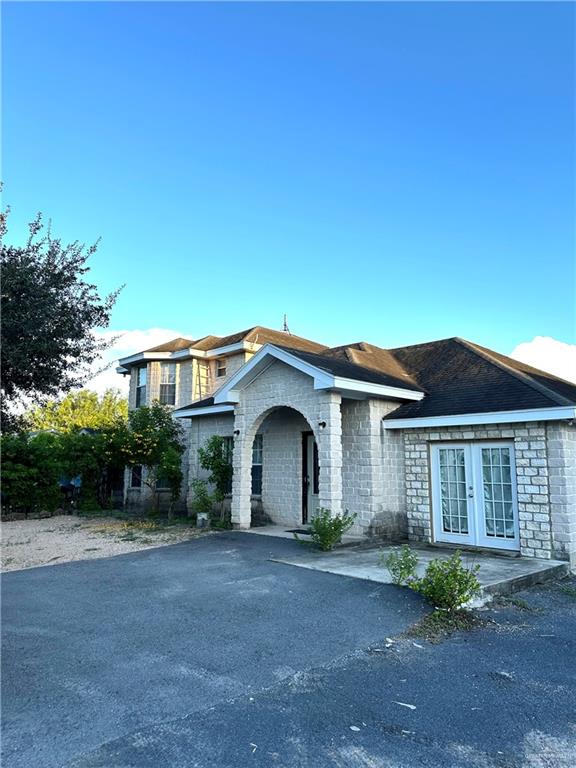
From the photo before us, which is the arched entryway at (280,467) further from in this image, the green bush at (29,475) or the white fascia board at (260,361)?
the green bush at (29,475)

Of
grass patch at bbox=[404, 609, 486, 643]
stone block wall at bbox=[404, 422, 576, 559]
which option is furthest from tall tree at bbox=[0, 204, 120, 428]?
stone block wall at bbox=[404, 422, 576, 559]

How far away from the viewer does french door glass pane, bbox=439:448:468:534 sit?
10156mm

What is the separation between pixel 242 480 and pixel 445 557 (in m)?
5.41

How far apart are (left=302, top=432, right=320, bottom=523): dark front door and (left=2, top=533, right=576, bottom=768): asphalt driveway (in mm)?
5622

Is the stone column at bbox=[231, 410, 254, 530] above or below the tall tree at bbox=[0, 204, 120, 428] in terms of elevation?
below

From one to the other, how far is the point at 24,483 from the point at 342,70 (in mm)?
15298

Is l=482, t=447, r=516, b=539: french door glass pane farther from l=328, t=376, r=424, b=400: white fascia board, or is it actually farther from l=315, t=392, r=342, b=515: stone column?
l=315, t=392, r=342, b=515: stone column

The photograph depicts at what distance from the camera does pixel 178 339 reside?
21.5 metres

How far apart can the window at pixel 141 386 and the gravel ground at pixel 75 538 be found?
5705mm

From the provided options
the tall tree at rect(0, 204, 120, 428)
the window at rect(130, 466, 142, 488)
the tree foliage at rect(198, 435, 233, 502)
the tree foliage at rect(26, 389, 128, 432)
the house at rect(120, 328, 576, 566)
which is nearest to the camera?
the tall tree at rect(0, 204, 120, 428)

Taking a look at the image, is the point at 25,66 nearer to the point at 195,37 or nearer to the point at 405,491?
the point at 195,37

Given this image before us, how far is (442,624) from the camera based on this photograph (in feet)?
17.7

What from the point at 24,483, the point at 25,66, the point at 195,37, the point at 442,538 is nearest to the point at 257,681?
the point at 442,538

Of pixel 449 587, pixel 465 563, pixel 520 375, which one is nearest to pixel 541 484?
pixel 465 563
